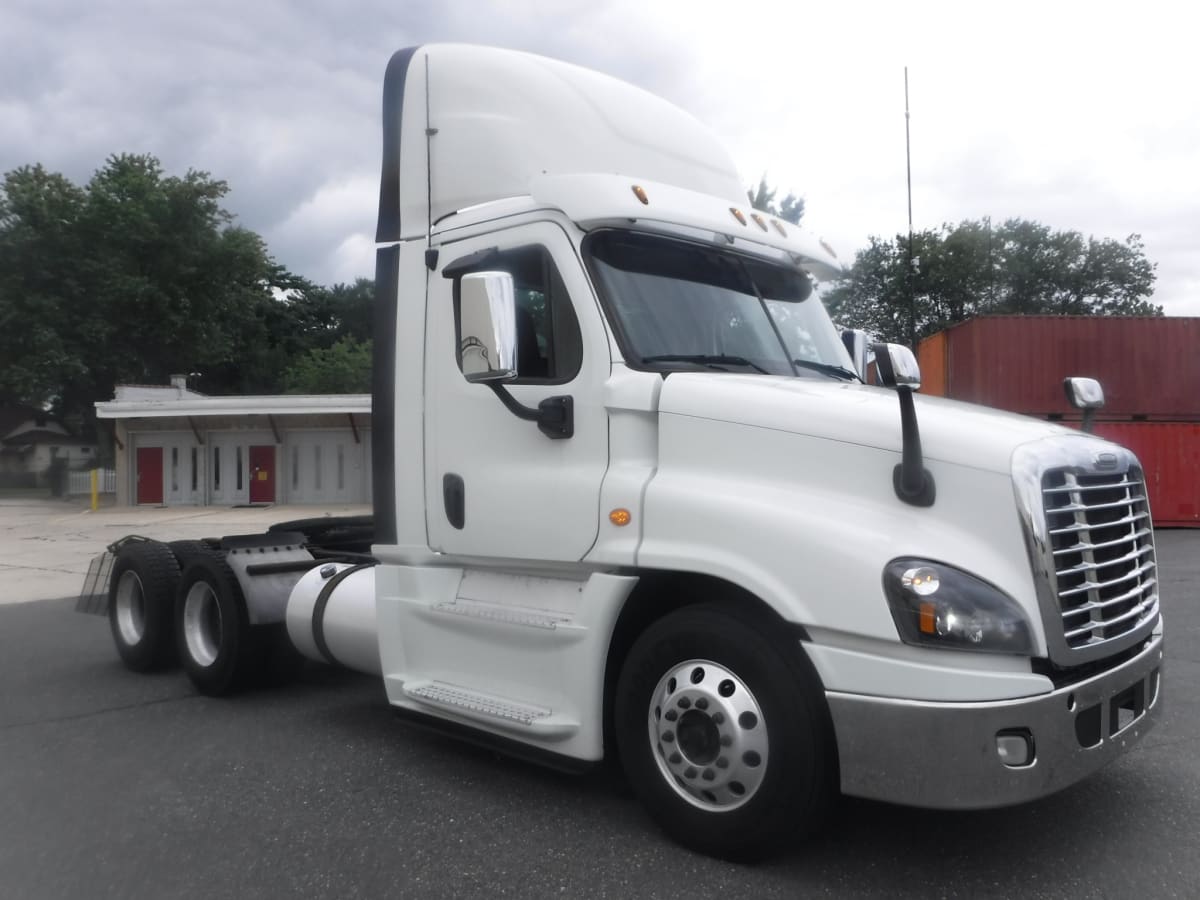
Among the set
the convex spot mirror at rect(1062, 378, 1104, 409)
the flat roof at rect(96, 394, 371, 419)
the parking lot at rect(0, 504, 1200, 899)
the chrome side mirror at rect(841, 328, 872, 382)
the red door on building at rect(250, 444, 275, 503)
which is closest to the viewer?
the parking lot at rect(0, 504, 1200, 899)

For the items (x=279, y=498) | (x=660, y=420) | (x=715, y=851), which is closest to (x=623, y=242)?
(x=660, y=420)

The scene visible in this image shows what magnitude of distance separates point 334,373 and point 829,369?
161ft

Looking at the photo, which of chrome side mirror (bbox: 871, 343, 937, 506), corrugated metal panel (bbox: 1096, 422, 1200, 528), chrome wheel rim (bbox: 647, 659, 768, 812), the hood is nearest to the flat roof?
corrugated metal panel (bbox: 1096, 422, 1200, 528)

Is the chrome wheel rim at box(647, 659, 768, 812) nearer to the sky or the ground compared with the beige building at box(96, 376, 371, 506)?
nearer to the ground

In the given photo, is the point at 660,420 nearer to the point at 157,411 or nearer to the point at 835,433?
the point at 835,433

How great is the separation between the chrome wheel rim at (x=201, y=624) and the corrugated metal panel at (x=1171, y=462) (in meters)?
19.8

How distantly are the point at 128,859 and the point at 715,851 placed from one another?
2.19 m

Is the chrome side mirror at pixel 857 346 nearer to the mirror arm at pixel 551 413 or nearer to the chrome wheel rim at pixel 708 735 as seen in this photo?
the mirror arm at pixel 551 413

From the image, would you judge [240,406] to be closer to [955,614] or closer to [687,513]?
[687,513]

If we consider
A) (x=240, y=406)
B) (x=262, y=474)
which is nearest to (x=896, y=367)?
(x=240, y=406)

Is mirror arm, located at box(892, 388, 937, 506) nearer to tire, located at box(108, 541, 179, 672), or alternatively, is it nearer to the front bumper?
the front bumper

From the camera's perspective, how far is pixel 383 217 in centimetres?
501

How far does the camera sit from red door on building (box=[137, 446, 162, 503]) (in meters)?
32.1

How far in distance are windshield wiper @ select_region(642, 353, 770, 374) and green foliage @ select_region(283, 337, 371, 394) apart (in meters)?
46.0
